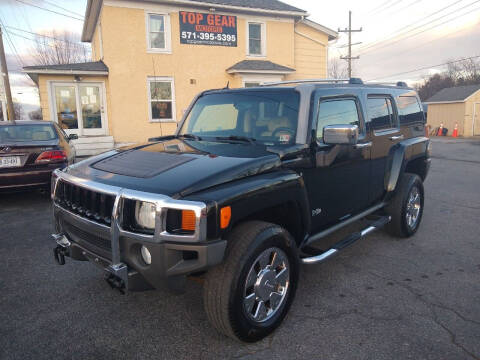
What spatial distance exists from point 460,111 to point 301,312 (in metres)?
30.7

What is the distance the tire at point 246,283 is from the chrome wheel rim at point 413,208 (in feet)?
8.80

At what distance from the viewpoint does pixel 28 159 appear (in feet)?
21.0

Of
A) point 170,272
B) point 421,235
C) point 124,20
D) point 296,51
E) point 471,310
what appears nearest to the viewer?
point 170,272

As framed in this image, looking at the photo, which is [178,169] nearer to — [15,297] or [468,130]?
[15,297]

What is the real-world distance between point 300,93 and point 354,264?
2027mm

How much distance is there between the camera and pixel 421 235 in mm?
5117

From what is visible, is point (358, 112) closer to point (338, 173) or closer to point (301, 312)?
point (338, 173)

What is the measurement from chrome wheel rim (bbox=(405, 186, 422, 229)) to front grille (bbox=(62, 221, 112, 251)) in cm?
378

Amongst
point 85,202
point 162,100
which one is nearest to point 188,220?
point 85,202

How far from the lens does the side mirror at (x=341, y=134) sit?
9.84ft

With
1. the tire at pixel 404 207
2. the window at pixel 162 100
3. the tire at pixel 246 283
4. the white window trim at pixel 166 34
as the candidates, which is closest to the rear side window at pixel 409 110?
the tire at pixel 404 207

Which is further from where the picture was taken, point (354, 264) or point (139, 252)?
point (354, 264)

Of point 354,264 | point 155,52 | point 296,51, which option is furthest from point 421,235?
point 296,51

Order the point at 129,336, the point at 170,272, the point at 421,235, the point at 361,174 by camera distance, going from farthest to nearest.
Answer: the point at 421,235 < the point at 361,174 < the point at 129,336 < the point at 170,272
